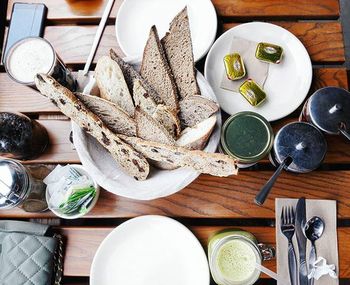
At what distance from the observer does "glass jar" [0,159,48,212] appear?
97cm

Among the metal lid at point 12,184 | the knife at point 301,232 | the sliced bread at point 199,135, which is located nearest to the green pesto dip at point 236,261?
the knife at point 301,232

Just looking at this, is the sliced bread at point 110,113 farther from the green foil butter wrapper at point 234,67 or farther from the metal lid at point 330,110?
the metal lid at point 330,110

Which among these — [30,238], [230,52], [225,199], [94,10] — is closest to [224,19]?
[230,52]

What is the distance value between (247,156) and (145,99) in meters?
0.25

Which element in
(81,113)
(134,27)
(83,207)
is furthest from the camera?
(134,27)

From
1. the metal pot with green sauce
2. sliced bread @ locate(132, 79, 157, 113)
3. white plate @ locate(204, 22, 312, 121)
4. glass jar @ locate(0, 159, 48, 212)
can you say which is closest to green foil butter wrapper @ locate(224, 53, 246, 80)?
white plate @ locate(204, 22, 312, 121)

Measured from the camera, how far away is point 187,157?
88 centimetres

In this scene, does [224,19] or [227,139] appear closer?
[227,139]

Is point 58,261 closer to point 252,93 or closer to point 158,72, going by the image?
point 158,72

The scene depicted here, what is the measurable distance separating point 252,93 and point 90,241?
0.51 meters

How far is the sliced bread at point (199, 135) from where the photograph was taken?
0.90 meters

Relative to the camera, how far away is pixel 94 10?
1.16 meters

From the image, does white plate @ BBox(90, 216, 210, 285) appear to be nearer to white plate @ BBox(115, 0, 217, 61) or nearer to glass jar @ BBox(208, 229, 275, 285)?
glass jar @ BBox(208, 229, 275, 285)

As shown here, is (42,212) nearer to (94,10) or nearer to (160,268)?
(160,268)
